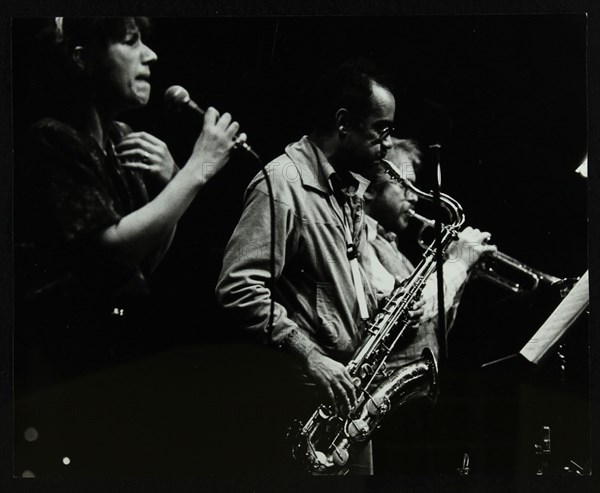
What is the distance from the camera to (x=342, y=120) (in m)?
2.93

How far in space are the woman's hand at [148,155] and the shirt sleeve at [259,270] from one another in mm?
324

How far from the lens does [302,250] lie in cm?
287

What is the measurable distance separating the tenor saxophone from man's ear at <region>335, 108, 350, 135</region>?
635mm

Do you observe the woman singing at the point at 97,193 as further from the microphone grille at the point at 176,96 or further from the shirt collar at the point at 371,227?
the shirt collar at the point at 371,227

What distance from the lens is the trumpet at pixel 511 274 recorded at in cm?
292

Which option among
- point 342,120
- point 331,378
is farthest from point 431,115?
point 331,378

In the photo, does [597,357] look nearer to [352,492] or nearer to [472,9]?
[352,492]

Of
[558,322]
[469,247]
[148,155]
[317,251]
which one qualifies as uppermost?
[148,155]

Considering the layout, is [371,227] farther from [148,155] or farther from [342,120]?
[148,155]

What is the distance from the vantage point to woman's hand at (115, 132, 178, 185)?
2.90 metres

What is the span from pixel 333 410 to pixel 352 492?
337mm

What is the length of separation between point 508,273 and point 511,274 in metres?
0.01

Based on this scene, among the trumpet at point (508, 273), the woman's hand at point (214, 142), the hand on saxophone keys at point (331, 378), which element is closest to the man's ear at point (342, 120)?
the trumpet at point (508, 273)

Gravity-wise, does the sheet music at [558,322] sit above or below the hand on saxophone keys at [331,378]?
above
